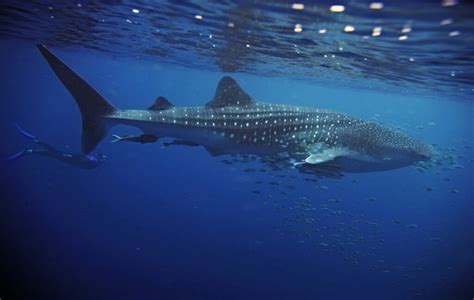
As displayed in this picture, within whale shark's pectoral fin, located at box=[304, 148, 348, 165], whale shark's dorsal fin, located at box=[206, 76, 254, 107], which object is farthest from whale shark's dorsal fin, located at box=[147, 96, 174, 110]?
whale shark's pectoral fin, located at box=[304, 148, 348, 165]

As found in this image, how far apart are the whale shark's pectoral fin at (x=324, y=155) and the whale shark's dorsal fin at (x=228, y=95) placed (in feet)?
8.09

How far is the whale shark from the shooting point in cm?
892

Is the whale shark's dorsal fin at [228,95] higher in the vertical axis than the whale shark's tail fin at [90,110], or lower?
higher

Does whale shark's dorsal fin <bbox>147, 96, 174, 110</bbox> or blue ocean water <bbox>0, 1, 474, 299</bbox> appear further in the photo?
blue ocean water <bbox>0, 1, 474, 299</bbox>

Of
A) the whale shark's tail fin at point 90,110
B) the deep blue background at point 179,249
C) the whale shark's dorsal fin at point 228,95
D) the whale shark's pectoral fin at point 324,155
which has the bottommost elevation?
the deep blue background at point 179,249

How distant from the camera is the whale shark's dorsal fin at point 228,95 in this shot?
10094 mm

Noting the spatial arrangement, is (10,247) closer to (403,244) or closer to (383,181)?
(403,244)

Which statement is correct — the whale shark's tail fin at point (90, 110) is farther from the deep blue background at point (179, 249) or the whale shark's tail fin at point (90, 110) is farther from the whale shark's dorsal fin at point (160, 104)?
the deep blue background at point (179, 249)

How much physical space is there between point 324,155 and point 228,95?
3.09m

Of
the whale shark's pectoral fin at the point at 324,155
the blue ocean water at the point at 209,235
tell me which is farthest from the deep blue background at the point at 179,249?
the whale shark's pectoral fin at the point at 324,155

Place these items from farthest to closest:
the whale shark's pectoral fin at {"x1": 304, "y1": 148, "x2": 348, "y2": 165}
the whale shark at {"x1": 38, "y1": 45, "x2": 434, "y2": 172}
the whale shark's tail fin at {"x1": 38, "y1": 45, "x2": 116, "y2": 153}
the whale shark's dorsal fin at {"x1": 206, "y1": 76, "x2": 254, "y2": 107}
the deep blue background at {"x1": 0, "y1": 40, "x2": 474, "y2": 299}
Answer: the deep blue background at {"x1": 0, "y1": 40, "x2": 474, "y2": 299} → the whale shark's dorsal fin at {"x1": 206, "y1": 76, "x2": 254, "y2": 107} → the whale shark's pectoral fin at {"x1": 304, "y1": 148, "x2": 348, "y2": 165} → the whale shark at {"x1": 38, "y1": 45, "x2": 434, "y2": 172} → the whale shark's tail fin at {"x1": 38, "y1": 45, "x2": 116, "y2": 153}

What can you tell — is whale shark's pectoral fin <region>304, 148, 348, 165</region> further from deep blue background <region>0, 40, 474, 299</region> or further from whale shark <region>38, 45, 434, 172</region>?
deep blue background <region>0, 40, 474, 299</region>

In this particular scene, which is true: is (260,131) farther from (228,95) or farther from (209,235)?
(209,235)

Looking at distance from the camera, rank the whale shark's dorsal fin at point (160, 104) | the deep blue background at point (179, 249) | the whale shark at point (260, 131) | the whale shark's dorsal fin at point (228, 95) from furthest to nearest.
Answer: the deep blue background at point (179, 249) < the whale shark's dorsal fin at point (228, 95) < the whale shark's dorsal fin at point (160, 104) < the whale shark at point (260, 131)
